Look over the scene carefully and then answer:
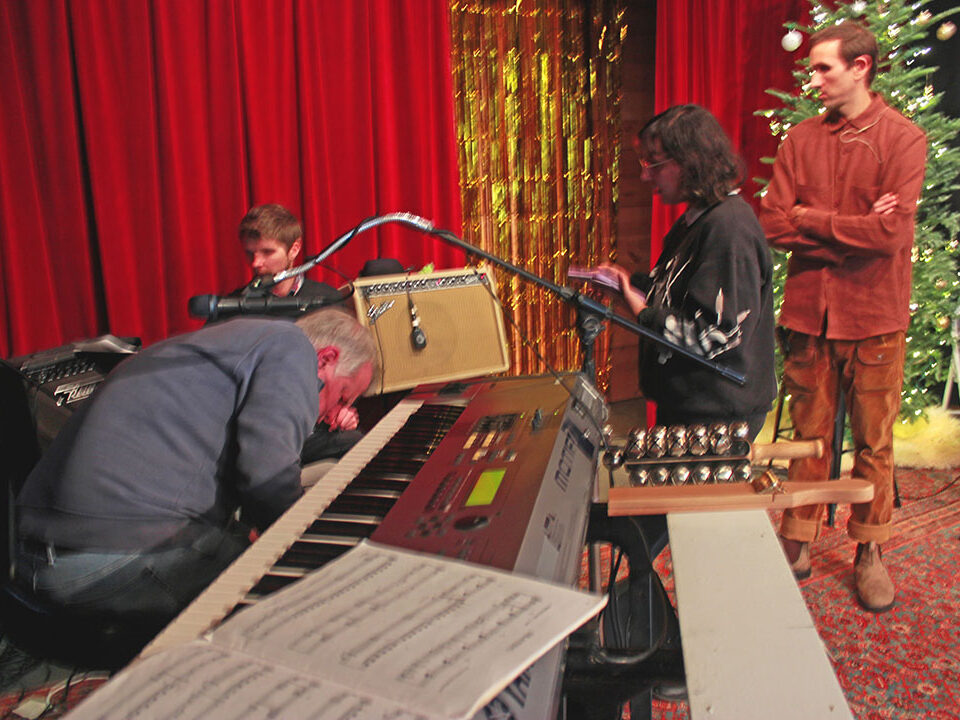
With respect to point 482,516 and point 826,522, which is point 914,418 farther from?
point 482,516

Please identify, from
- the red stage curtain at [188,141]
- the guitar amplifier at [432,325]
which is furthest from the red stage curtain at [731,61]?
the guitar amplifier at [432,325]

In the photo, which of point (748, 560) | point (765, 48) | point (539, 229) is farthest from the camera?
point (539, 229)

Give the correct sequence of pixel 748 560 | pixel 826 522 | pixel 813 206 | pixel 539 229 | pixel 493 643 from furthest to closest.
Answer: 1. pixel 539 229
2. pixel 826 522
3. pixel 813 206
4. pixel 748 560
5. pixel 493 643

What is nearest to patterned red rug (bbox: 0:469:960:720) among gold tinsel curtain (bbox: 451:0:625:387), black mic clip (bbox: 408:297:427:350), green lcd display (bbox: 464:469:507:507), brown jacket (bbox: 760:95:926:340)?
brown jacket (bbox: 760:95:926:340)

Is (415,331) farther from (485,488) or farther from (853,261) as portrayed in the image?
(485,488)

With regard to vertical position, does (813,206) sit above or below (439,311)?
above

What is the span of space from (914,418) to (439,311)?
8.08 feet

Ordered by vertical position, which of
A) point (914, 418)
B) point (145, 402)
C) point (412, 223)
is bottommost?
point (914, 418)

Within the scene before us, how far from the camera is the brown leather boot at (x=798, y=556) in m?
2.62

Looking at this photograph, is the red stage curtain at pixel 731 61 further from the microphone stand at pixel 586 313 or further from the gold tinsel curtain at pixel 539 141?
the microphone stand at pixel 586 313

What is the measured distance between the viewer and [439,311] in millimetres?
3242

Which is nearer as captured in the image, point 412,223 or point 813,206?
point 412,223

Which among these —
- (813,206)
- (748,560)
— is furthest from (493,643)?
(813,206)

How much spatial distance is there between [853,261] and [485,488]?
6.40ft
